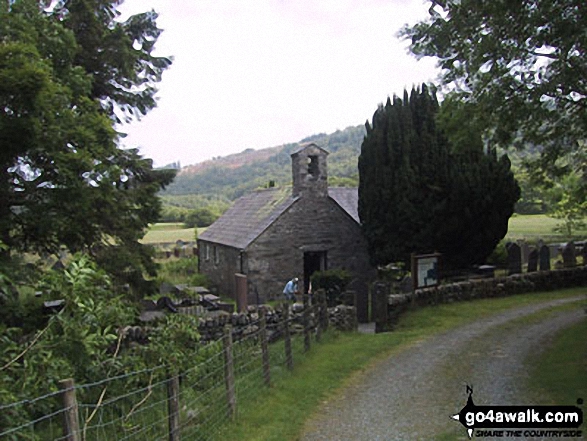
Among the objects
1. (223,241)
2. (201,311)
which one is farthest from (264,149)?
(201,311)

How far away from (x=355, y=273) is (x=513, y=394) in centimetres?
1603

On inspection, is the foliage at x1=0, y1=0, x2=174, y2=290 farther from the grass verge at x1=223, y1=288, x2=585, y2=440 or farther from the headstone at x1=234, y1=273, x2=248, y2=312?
the headstone at x1=234, y1=273, x2=248, y2=312

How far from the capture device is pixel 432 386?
9.23 metres

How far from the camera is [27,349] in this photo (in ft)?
18.6

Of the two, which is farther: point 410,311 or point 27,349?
point 410,311

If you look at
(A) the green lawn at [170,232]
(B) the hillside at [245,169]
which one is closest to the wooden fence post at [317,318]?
(A) the green lawn at [170,232]

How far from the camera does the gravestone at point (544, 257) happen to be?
1975cm

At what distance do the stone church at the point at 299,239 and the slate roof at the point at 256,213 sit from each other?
0.20 ft

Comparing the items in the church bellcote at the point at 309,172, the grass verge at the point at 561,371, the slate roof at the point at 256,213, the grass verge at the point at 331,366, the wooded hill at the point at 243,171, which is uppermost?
the wooded hill at the point at 243,171

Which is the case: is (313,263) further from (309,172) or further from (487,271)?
(487,271)

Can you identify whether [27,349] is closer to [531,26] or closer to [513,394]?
[513,394]

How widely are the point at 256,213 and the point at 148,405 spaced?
1904 centimetres

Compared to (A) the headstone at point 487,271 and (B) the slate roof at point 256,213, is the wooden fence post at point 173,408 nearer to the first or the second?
(A) the headstone at point 487,271

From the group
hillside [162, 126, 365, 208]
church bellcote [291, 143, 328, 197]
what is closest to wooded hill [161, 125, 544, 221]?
hillside [162, 126, 365, 208]
